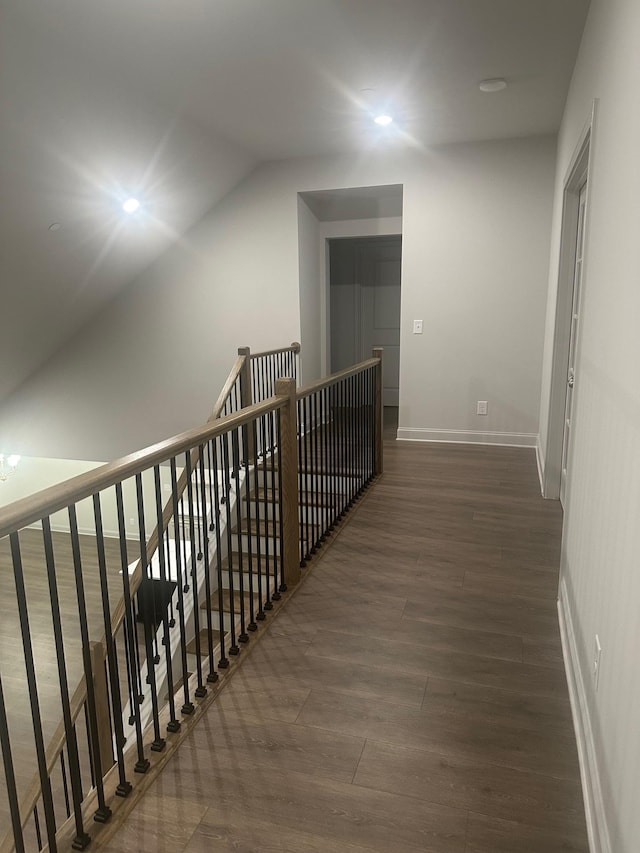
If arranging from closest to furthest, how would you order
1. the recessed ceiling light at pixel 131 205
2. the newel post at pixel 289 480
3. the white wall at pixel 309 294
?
the newel post at pixel 289 480
the recessed ceiling light at pixel 131 205
the white wall at pixel 309 294

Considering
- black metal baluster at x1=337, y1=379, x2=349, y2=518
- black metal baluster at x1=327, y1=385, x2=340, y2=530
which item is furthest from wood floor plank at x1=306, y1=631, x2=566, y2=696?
black metal baluster at x1=337, y1=379, x2=349, y2=518

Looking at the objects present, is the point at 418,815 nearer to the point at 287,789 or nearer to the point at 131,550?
the point at 287,789

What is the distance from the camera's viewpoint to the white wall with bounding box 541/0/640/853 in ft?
4.32

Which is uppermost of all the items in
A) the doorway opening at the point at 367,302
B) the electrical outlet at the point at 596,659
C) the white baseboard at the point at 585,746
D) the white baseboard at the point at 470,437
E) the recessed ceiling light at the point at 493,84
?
the recessed ceiling light at the point at 493,84

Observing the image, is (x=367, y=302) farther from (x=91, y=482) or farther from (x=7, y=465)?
(x=91, y=482)

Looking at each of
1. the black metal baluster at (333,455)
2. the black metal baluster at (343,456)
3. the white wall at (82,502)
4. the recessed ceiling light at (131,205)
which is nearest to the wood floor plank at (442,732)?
the black metal baluster at (333,455)

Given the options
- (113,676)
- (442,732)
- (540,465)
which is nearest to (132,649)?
(113,676)

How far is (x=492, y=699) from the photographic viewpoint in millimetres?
2068

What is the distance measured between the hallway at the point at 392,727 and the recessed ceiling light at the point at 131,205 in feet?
11.5

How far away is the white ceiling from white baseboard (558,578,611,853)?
9.86 ft

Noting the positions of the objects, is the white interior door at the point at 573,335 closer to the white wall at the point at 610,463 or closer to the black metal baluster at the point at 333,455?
the white wall at the point at 610,463

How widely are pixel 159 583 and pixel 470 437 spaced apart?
3341 mm

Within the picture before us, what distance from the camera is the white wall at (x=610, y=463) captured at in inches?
51.8

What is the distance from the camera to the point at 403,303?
5684mm
